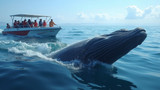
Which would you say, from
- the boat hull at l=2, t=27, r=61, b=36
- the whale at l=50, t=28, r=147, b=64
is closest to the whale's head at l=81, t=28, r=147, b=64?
the whale at l=50, t=28, r=147, b=64

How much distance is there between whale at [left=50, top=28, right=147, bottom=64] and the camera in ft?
15.7

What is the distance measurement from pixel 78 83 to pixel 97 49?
141cm

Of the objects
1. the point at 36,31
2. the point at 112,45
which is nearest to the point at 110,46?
the point at 112,45

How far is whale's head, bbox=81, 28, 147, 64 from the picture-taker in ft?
15.6

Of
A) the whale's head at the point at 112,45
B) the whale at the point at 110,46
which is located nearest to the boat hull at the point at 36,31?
the whale at the point at 110,46

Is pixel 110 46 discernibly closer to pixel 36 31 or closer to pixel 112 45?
pixel 112 45

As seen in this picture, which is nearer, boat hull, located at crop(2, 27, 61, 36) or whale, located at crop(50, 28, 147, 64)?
whale, located at crop(50, 28, 147, 64)

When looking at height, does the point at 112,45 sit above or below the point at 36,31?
above

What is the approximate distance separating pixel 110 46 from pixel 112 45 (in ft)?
0.25

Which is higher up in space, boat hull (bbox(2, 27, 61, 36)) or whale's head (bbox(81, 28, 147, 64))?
whale's head (bbox(81, 28, 147, 64))

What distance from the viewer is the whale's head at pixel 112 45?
4766mm

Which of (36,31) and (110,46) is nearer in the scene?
(110,46)

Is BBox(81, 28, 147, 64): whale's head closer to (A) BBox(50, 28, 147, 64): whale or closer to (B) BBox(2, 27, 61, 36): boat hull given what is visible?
(A) BBox(50, 28, 147, 64): whale

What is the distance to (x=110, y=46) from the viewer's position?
16.5ft
